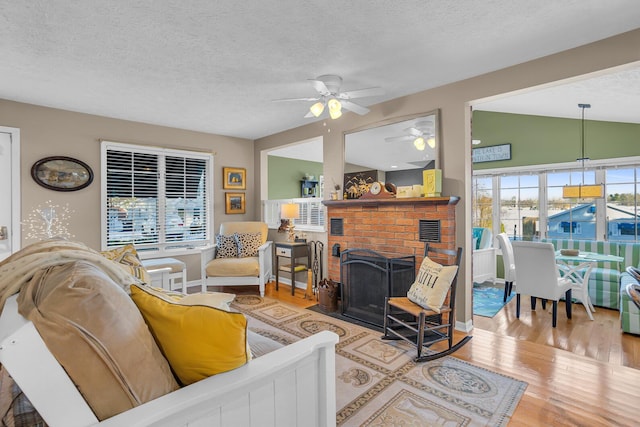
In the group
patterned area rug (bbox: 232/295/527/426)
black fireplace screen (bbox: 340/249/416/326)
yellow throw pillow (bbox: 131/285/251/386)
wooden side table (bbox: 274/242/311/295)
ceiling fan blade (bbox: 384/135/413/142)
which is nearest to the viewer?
yellow throw pillow (bbox: 131/285/251/386)

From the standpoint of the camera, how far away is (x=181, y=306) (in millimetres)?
1061

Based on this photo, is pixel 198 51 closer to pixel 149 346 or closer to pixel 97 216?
pixel 149 346

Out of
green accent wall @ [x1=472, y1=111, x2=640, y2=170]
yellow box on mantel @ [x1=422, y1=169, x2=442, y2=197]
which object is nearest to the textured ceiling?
yellow box on mantel @ [x1=422, y1=169, x2=442, y2=197]

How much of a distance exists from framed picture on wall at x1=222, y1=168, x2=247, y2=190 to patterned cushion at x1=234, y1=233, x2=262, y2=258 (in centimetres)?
105

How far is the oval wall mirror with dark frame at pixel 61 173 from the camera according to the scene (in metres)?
3.78

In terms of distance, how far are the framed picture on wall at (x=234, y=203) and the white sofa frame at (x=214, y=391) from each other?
442 cm

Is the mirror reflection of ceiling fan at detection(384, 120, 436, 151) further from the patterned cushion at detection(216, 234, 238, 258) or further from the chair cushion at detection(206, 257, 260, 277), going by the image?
the patterned cushion at detection(216, 234, 238, 258)

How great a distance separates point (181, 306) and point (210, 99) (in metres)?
3.13

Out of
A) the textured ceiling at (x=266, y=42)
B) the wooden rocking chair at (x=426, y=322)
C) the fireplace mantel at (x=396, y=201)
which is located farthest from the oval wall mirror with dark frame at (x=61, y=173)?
the wooden rocking chair at (x=426, y=322)

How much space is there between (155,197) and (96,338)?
14.3ft

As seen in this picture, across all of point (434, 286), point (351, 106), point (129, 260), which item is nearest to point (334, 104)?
point (351, 106)

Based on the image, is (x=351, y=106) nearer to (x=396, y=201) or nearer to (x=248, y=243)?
(x=396, y=201)

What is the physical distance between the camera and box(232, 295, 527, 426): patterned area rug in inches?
75.5

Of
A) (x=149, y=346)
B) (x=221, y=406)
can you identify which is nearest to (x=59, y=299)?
(x=149, y=346)
